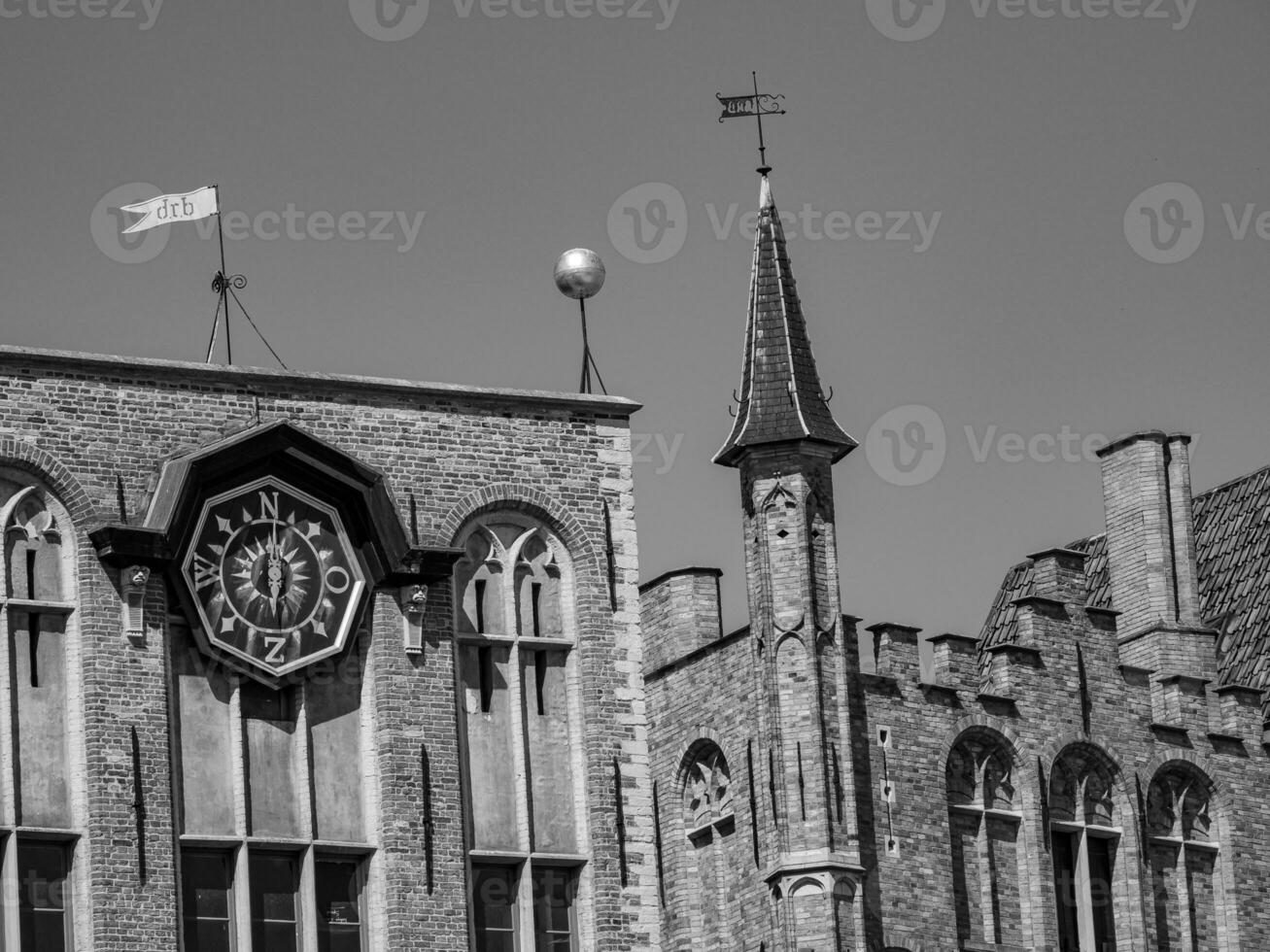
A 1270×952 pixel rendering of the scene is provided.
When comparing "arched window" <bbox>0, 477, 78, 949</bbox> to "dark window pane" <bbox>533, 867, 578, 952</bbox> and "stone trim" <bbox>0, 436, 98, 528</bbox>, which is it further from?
"dark window pane" <bbox>533, 867, 578, 952</bbox>

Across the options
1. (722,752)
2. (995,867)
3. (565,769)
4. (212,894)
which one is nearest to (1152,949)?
(995,867)

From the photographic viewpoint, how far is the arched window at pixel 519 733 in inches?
1673

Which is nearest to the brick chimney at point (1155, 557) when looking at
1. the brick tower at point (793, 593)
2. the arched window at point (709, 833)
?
the arched window at point (709, 833)

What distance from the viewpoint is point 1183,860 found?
181ft

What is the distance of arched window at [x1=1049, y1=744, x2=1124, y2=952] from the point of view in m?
53.8

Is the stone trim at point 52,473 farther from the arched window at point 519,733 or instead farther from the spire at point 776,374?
the spire at point 776,374

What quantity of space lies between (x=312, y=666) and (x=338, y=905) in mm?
2458

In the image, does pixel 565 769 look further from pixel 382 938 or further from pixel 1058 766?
pixel 1058 766

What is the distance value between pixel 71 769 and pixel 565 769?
18.3 feet

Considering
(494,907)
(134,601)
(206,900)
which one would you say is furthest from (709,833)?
(134,601)

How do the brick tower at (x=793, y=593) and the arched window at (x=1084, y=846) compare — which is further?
the arched window at (x=1084, y=846)

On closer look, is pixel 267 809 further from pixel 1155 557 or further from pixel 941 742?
pixel 1155 557

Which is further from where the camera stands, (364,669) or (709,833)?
(709,833)

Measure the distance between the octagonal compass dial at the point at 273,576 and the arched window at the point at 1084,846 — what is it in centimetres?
1498
